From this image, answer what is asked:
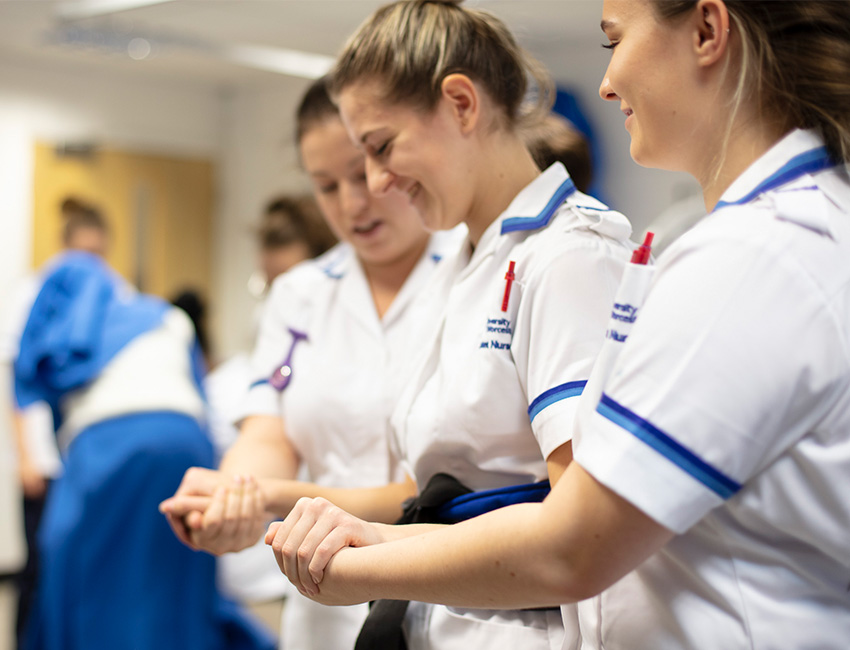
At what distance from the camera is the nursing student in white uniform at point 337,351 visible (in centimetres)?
177

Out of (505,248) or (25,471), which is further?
(25,471)

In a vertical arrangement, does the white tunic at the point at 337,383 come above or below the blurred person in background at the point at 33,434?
above

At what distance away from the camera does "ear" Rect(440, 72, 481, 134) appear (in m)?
1.30

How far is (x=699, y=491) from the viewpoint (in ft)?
2.53

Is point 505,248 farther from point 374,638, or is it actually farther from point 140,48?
point 140,48

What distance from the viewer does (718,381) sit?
29.5 inches

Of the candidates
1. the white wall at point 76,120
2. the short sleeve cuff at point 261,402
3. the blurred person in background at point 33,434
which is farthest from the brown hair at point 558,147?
the white wall at point 76,120

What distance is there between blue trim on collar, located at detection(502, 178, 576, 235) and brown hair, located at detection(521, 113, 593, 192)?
182 millimetres

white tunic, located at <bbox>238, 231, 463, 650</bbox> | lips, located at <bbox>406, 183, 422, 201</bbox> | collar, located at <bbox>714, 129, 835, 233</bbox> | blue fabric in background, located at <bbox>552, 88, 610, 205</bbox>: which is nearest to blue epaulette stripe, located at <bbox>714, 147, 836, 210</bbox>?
collar, located at <bbox>714, 129, 835, 233</bbox>

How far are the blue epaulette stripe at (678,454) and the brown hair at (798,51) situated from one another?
0.35 m

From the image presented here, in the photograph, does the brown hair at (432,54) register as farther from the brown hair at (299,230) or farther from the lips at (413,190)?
the brown hair at (299,230)

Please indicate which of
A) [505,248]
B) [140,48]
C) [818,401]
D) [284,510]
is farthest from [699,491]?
[140,48]

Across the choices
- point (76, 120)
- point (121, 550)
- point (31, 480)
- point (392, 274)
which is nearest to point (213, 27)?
point (76, 120)

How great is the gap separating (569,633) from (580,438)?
36cm
